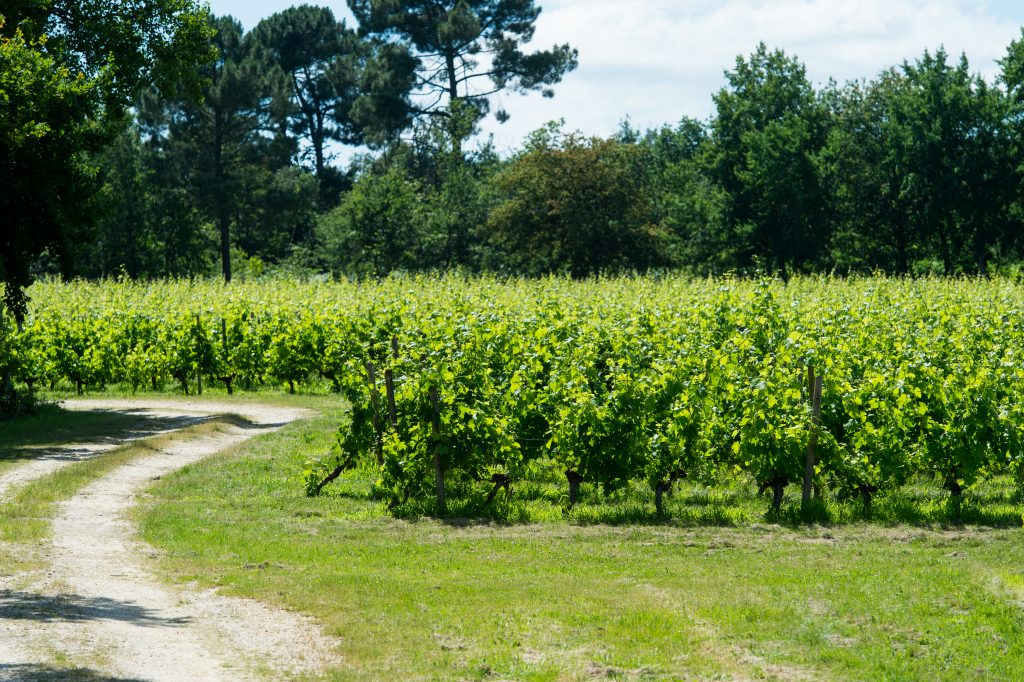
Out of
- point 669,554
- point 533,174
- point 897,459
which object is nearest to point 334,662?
point 669,554

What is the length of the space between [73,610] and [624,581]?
470 centimetres

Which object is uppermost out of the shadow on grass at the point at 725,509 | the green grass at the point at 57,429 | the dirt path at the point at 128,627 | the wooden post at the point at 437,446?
the wooden post at the point at 437,446

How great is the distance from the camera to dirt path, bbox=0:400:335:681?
334 inches

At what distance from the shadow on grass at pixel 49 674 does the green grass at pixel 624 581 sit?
157 centimetres

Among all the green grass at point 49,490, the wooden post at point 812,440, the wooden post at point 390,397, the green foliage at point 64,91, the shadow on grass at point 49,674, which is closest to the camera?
the shadow on grass at point 49,674

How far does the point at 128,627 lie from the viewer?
9422mm

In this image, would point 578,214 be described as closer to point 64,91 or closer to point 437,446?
point 64,91

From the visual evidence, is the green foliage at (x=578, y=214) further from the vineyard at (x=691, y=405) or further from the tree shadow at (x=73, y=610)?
the tree shadow at (x=73, y=610)

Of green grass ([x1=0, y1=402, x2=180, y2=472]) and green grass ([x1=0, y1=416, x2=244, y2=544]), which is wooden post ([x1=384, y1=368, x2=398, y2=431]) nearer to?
green grass ([x1=0, y1=416, x2=244, y2=544])

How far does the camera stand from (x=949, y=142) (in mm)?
55156

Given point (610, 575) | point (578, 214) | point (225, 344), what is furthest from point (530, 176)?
point (610, 575)

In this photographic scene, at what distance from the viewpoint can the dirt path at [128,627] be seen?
8.48 meters

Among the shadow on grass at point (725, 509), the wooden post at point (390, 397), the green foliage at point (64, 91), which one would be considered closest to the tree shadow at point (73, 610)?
the shadow on grass at point (725, 509)

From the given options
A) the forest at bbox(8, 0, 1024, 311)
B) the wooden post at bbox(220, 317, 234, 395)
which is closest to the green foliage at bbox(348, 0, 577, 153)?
the forest at bbox(8, 0, 1024, 311)
